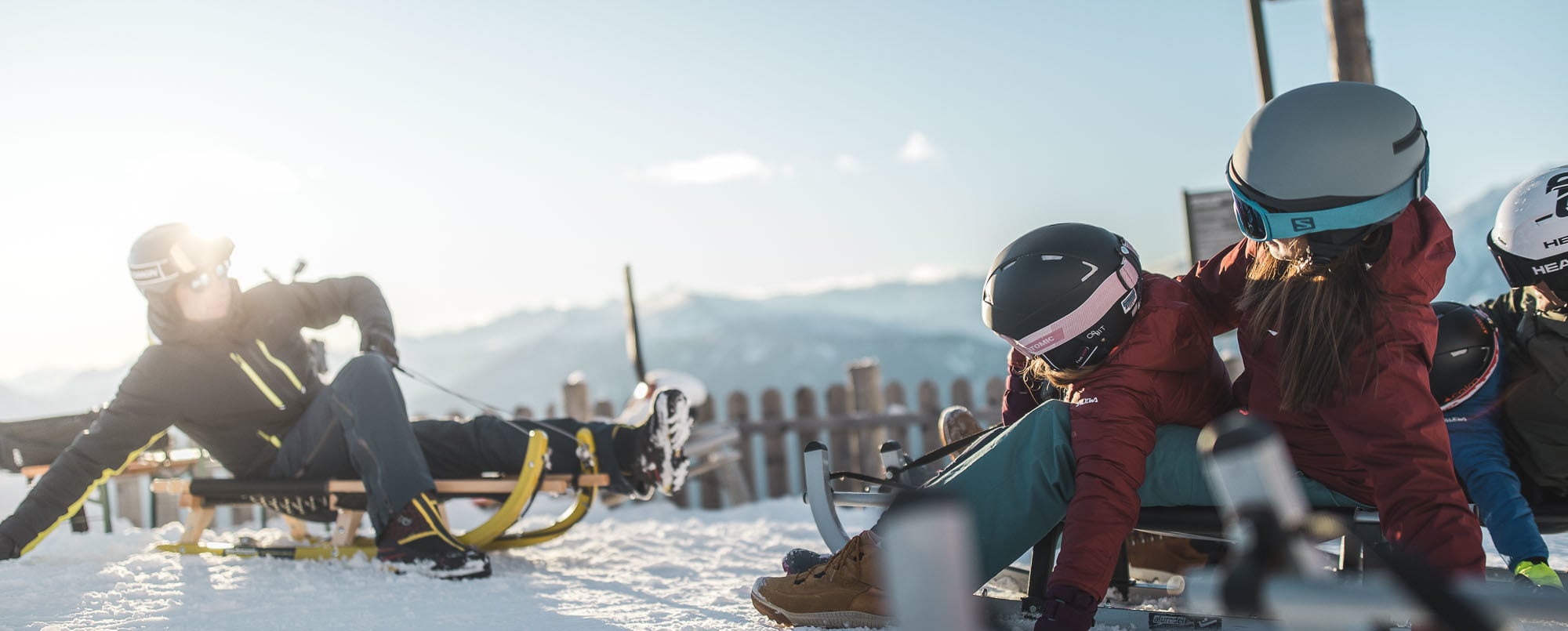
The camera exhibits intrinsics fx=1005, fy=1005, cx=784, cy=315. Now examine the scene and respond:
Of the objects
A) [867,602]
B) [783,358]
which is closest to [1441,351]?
[867,602]

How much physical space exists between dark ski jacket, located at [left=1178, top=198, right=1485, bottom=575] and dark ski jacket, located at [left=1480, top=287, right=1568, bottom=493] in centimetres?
48

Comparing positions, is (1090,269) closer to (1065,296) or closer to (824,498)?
(1065,296)

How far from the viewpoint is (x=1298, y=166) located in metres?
1.87

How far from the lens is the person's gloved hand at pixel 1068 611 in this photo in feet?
5.85

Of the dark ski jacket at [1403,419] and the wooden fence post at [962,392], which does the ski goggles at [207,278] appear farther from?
the wooden fence post at [962,392]

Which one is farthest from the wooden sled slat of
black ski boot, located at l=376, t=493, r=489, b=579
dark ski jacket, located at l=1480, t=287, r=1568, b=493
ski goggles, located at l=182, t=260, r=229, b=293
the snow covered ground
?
dark ski jacket, located at l=1480, t=287, r=1568, b=493

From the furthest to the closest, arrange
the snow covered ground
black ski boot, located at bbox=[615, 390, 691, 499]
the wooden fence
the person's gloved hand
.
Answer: the wooden fence < black ski boot, located at bbox=[615, 390, 691, 499] < the snow covered ground < the person's gloved hand

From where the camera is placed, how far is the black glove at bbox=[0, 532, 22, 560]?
319 cm

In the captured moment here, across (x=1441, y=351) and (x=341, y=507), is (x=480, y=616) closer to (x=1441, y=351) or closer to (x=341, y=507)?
(x=341, y=507)

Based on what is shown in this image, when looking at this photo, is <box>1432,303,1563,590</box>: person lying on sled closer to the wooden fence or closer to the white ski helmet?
the white ski helmet

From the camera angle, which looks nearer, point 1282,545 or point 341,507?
point 1282,545

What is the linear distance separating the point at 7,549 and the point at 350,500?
1008 millimetres

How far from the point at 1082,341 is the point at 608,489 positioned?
2.22 m

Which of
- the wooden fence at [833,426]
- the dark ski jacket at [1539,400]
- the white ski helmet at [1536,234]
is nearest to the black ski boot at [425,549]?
the dark ski jacket at [1539,400]
